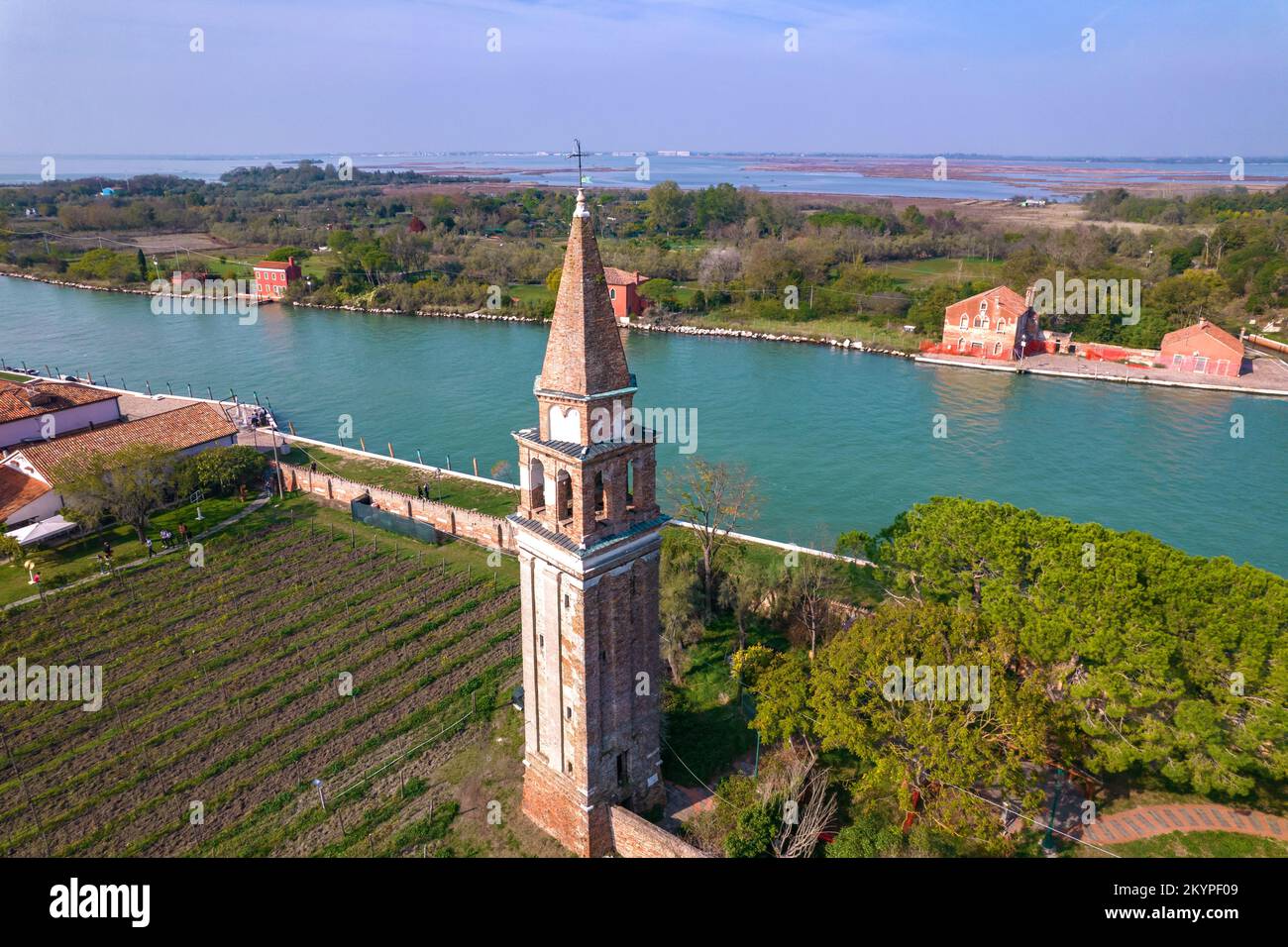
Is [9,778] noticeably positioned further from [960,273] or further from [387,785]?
[960,273]

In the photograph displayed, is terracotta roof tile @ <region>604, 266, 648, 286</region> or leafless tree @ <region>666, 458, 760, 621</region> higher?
terracotta roof tile @ <region>604, 266, 648, 286</region>

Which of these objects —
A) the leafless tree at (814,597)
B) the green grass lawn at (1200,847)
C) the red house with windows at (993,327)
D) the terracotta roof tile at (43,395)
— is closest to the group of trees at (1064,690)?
the green grass lawn at (1200,847)

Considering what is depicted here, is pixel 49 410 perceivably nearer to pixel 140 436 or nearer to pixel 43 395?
pixel 43 395

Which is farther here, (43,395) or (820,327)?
(820,327)

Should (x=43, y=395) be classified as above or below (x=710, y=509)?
above

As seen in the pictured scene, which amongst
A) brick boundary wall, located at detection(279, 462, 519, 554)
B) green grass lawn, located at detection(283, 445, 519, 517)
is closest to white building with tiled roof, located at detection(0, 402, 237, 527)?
green grass lawn, located at detection(283, 445, 519, 517)

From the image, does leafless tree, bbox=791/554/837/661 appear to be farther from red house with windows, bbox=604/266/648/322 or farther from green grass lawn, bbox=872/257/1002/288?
green grass lawn, bbox=872/257/1002/288

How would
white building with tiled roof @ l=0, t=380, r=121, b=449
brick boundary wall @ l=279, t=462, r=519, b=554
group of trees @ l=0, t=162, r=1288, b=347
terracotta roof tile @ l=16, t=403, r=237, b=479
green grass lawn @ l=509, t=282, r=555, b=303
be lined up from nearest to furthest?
brick boundary wall @ l=279, t=462, r=519, b=554, terracotta roof tile @ l=16, t=403, r=237, b=479, white building with tiled roof @ l=0, t=380, r=121, b=449, group of trees @ l=0, t=162, r=1288, b=347, green grass lawn @ l=509, t=282, r=555, b=303

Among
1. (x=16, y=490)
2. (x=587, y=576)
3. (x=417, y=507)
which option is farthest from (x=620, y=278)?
(x=587, y=576)
